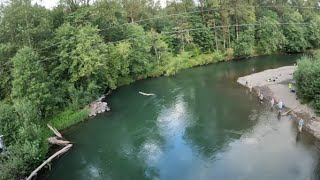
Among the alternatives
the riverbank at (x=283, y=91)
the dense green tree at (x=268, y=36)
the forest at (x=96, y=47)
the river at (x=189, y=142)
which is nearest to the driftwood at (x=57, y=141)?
the forest at (x=96, y=47)

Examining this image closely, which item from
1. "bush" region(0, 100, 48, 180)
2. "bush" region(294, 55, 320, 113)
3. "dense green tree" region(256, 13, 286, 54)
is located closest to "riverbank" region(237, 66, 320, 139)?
"bush" region(294, 55, 320, 113)

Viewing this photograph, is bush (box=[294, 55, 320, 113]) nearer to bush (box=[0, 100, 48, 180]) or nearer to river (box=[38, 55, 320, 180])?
river (box=[38, 55, 320, 180])

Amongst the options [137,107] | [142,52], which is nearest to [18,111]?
[137,107]

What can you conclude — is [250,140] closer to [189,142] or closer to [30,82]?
[189,142]

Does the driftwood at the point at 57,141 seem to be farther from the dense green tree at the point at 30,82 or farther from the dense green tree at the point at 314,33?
the dense green tree at the point at 314,33

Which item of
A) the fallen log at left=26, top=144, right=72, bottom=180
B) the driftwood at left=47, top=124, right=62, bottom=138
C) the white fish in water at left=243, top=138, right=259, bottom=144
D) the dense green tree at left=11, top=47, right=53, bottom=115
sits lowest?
the white fish in water at left=243, top=138, right=259, bottom=144

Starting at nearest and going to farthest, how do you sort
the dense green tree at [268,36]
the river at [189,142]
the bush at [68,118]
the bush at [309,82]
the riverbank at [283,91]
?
the river at [189,142] → the riverbank at [283,91] → the bush at [309,82] → the bush at [68,118] → the dense green tree at [268,36]

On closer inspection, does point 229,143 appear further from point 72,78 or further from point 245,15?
point 245,15
